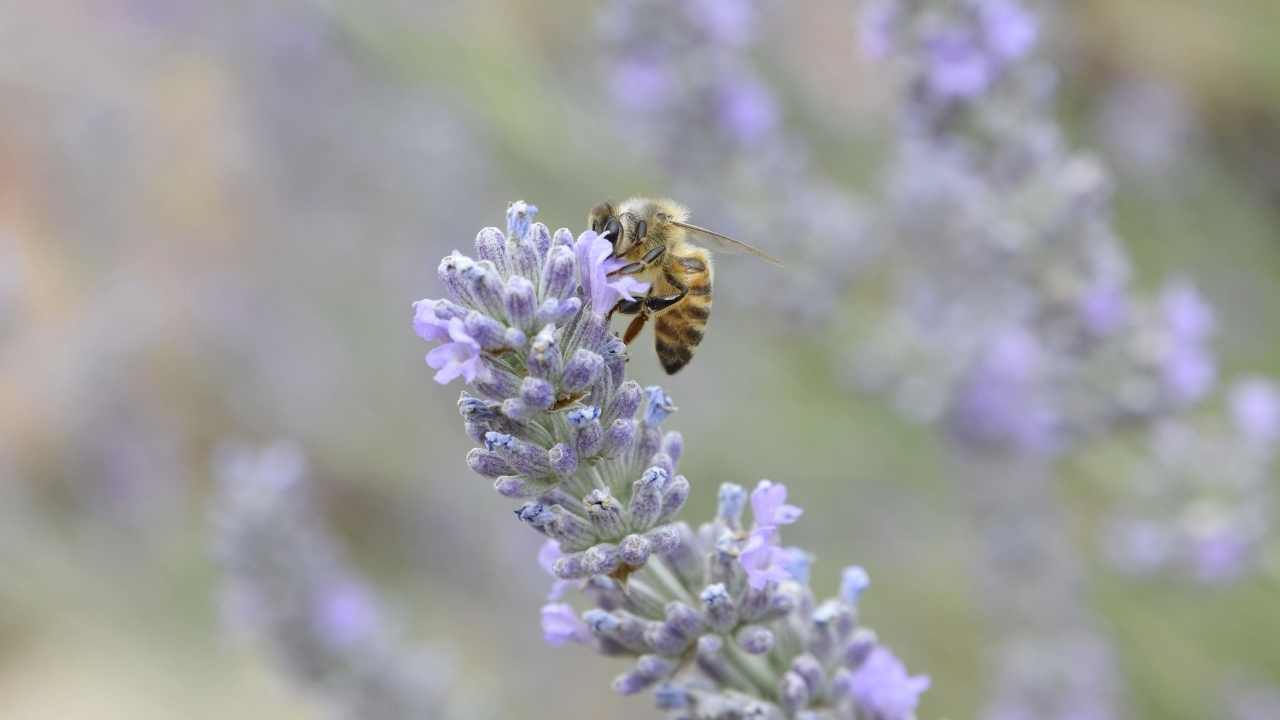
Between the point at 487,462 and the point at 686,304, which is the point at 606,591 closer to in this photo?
the point at 487,462

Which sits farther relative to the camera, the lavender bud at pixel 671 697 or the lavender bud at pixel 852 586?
the lavender bud at pixel 852 586

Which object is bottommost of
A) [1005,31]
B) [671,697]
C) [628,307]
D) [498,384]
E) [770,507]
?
[671,697]

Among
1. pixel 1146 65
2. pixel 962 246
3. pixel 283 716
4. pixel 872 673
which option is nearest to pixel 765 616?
pixel 872 673

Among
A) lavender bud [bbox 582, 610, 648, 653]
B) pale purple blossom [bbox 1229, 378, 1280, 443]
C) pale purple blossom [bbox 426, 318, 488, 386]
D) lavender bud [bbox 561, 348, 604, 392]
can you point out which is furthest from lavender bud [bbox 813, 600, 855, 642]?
pale purple blossom [bbox 1229, 378, 1280, 443]

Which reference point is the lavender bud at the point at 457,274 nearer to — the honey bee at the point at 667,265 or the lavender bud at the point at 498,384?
the lavender bud at the point at 498,384

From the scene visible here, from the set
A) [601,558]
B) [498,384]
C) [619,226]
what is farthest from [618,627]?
[619,226]

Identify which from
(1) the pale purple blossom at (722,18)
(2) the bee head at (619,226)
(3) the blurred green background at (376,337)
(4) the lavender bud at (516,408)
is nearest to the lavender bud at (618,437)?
(4) the lavender bud at (516,408)
